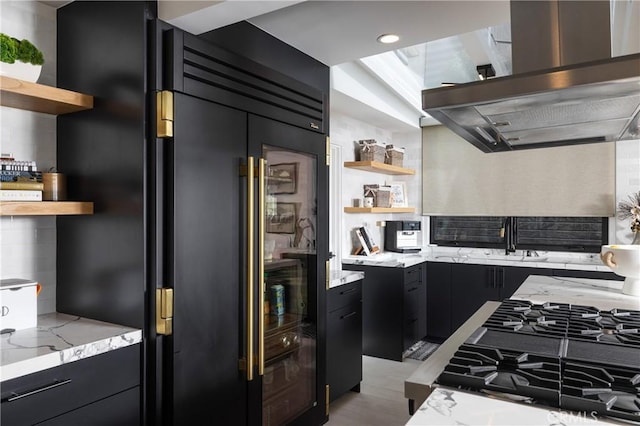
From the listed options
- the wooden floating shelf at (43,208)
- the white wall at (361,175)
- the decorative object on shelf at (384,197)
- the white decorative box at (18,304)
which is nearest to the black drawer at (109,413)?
the white decorative box at (18,304)

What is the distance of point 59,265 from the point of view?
197 centimetres

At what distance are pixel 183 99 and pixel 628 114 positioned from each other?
1.69 m

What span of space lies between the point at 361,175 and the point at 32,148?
3.10 meters

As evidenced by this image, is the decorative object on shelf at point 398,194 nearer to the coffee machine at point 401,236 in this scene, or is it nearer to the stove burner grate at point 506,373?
the coffee machine at point 401,236

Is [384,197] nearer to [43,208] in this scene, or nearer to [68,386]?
[43,208]

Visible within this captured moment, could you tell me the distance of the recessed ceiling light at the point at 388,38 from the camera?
2326mm

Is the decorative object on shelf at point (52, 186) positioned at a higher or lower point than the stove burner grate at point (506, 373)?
higher

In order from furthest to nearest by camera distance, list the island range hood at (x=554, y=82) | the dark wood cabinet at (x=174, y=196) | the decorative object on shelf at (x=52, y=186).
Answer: the decorative object on shelf at (x=52, y=186)
the dark wood cabinet at (x=174, y=196)
the island range hood at (x=554, y=82)

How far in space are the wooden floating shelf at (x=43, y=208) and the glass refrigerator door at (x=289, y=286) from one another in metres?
0.81

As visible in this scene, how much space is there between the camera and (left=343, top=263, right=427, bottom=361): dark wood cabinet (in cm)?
399

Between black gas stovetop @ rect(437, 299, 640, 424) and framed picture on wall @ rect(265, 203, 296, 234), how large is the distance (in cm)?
112

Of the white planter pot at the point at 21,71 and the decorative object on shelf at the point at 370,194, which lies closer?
the white planter pot at the point at 21,71

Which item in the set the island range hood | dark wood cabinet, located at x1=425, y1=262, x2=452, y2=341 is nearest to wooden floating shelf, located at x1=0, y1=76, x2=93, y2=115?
the island range hood

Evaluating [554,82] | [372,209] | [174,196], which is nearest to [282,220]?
[174,196]
